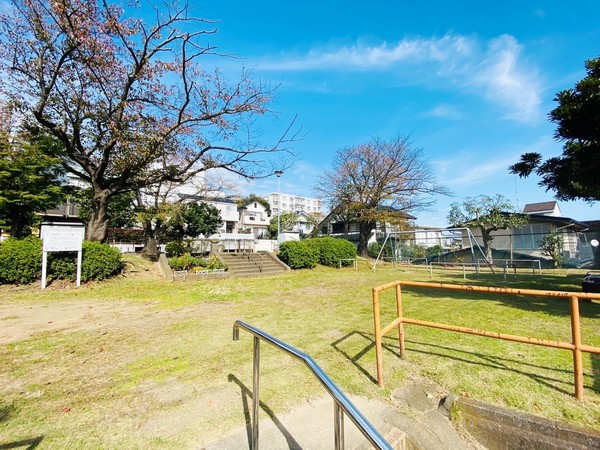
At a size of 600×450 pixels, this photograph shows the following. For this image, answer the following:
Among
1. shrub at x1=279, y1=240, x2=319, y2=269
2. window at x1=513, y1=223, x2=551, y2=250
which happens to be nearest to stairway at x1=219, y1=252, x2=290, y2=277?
shrub at x1=279, y1=240, x2=319, y2=269

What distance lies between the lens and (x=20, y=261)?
8.27 m

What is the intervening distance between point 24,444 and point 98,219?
11641 millimetres

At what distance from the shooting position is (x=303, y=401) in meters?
2.57

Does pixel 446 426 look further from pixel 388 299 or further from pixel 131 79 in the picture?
pixel 131 79

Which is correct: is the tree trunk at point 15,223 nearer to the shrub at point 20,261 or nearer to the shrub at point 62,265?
the shrub at point 20,261

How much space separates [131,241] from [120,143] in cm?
1792

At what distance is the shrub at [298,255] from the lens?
1536cm

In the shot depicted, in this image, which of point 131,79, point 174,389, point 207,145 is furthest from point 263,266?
point 174,389

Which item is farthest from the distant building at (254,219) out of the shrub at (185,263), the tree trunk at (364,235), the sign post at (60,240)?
the sign post at (60,240)

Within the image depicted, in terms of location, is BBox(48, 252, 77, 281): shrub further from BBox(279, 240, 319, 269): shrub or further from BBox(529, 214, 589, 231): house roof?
BBox(529, 214, 589, 231): house roof

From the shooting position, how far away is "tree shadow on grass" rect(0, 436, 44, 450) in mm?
1976

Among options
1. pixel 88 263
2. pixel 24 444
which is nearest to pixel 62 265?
pixel 88 263

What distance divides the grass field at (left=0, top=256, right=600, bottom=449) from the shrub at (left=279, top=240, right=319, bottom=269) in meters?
8.76

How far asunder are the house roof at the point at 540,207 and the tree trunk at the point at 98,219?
42.2 meters
